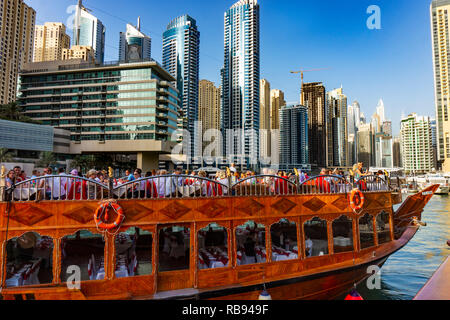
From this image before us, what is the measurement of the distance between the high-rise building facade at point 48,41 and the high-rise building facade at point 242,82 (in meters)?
88.5

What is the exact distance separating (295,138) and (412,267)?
5353 inches

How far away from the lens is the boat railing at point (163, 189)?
19.7 ft

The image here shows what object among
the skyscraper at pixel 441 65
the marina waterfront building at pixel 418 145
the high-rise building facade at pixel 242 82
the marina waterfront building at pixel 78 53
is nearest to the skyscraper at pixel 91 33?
the marina waterfront building at pixel 78 53

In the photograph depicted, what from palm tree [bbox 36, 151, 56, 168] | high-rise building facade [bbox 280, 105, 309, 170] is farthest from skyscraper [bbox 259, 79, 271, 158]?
palm tree [bbox 36, 151, 56, 168]

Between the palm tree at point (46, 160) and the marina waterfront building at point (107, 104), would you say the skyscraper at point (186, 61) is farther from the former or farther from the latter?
the palm tree at point (46, 160)

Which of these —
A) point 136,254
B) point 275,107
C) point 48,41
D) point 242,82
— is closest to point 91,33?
point 48,41

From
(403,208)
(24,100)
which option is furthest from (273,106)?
(403,208)

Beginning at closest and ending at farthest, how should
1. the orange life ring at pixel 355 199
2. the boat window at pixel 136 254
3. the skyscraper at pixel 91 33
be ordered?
the boat window at pixel 136 254
the orange life ring at pixel 355 199
the skyscraper at pixel 91 33

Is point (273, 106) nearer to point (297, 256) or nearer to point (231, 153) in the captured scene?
point (231, 153)

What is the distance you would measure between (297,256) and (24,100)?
79.7m

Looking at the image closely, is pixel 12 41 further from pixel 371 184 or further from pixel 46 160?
pixel 371 184

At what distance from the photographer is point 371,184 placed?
29.2ft

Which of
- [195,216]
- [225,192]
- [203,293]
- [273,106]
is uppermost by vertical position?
[273,106]

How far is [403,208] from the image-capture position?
12.8 metres
